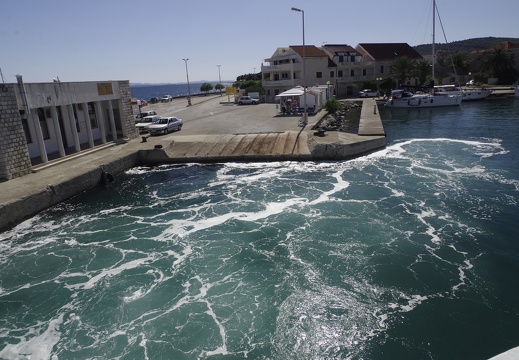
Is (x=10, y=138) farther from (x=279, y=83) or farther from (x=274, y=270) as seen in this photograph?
(x=279, y=83)

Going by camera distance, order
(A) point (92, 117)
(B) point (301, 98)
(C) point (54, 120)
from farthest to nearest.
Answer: (B) point (301, 98) → (A) point (92, 117) → (C) point (54, 120)

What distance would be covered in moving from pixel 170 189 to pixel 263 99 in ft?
154

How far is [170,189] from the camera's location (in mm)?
21891

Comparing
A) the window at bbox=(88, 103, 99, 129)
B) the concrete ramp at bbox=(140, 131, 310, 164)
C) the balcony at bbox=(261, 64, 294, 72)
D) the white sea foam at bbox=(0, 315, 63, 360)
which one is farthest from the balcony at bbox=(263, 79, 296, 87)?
the white sea foam at bbox=(0, 315, 63, 360)

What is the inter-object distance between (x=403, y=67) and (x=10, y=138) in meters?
63.7

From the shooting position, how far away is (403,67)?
66.9 m

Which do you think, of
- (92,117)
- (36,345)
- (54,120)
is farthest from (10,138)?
(36,345)

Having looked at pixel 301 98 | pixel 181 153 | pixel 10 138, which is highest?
pixel 301 98

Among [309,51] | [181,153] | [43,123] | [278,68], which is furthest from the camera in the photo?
[309,51]

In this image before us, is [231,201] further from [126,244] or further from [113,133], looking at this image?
[113,133]

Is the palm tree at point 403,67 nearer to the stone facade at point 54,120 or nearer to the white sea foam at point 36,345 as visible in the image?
the stone facade at point 54,120

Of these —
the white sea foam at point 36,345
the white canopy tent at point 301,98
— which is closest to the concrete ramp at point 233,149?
the white canopy tent at point 301,98

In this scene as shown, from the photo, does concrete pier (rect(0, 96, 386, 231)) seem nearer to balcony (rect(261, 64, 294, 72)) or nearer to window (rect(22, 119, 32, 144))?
window (rect(22, 119, 32, 144))

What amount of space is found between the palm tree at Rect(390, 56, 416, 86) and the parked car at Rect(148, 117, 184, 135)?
156 ft
